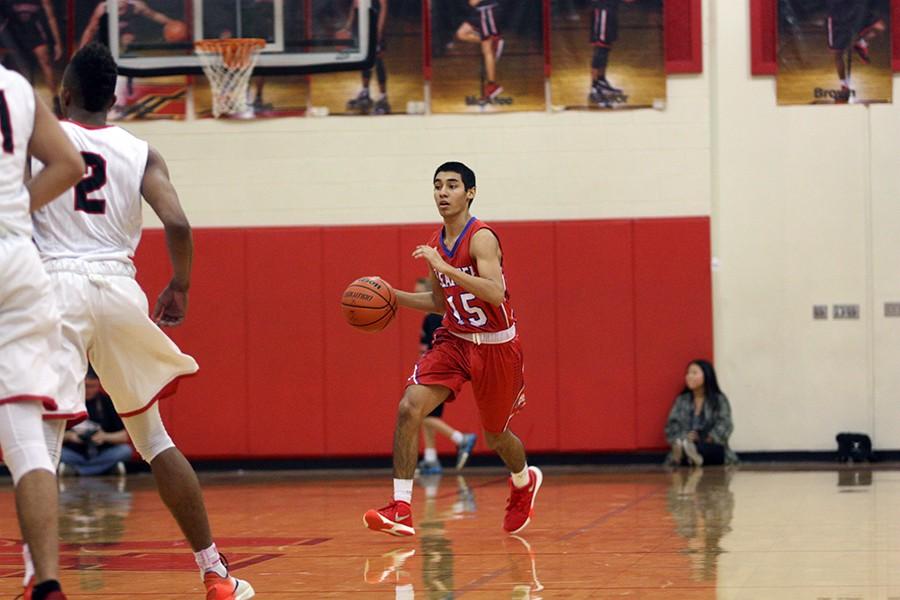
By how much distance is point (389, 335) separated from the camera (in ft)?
39.4

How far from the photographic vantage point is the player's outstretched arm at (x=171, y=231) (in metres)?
4.39

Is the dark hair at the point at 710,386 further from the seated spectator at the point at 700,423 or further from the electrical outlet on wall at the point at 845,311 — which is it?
the electrical outlet on wall at the point at 845,311

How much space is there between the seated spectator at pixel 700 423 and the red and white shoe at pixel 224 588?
290 inches

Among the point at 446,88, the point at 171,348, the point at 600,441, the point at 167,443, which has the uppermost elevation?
the point at 446,88

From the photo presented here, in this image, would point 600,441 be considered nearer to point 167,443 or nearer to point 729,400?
point 729,400

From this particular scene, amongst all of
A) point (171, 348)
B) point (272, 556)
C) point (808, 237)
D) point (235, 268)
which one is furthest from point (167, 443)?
point (808, 237)

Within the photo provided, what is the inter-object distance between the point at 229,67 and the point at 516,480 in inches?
244

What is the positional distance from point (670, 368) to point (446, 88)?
3.12 meters

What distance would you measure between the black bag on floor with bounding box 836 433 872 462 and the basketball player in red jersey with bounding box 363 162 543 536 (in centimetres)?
570

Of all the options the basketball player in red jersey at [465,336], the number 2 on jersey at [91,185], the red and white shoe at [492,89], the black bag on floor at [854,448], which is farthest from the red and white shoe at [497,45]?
the number 2 on jersey at [91,185]

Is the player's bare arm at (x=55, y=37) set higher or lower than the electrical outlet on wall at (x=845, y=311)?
higher

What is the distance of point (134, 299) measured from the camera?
4.29 meters

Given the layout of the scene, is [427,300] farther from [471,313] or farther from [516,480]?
[516,480]

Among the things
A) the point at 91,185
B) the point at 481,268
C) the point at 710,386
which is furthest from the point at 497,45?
the point at 91,185
